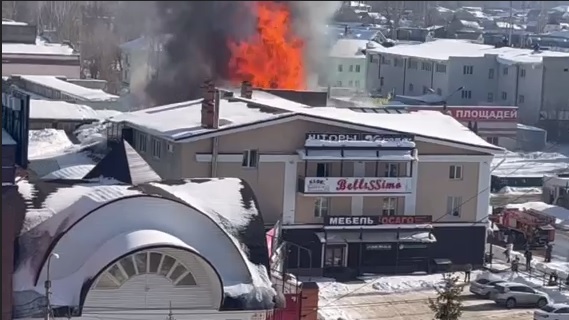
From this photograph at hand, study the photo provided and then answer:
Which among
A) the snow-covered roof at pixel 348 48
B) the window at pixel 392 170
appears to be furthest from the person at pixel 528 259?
the snow-covered roof at pixel 348 48

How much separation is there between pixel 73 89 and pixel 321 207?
10.1 m

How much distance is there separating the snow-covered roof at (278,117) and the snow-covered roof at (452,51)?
6255 mm

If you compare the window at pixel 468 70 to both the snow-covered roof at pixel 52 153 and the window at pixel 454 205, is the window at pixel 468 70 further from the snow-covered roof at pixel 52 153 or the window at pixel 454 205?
the window at pixel 454 205

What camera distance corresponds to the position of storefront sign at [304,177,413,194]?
1108 centimetres

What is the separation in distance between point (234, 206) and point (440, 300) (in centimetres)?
138

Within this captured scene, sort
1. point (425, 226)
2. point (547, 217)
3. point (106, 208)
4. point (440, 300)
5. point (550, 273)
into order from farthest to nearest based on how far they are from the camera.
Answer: point (547, 217) → point (425, 226) → point (550, 273) → point (440, 300) → point (106, 208)

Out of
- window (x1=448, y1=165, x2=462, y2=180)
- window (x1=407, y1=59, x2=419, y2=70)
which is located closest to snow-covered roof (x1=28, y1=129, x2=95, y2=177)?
window (x1=448, y1=165, x2=462, y2=180)

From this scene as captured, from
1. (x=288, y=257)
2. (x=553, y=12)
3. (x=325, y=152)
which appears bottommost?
(x=288, y=257)

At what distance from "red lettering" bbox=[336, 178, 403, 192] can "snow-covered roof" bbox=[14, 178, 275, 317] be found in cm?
379

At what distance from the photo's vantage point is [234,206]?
758cm

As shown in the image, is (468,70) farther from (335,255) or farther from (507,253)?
(335,255)

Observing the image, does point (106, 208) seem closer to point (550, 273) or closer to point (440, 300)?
point (440, 300)

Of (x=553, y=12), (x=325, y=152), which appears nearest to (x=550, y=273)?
(x=325, y=152)

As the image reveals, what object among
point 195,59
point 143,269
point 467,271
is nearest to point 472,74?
point 195,59
